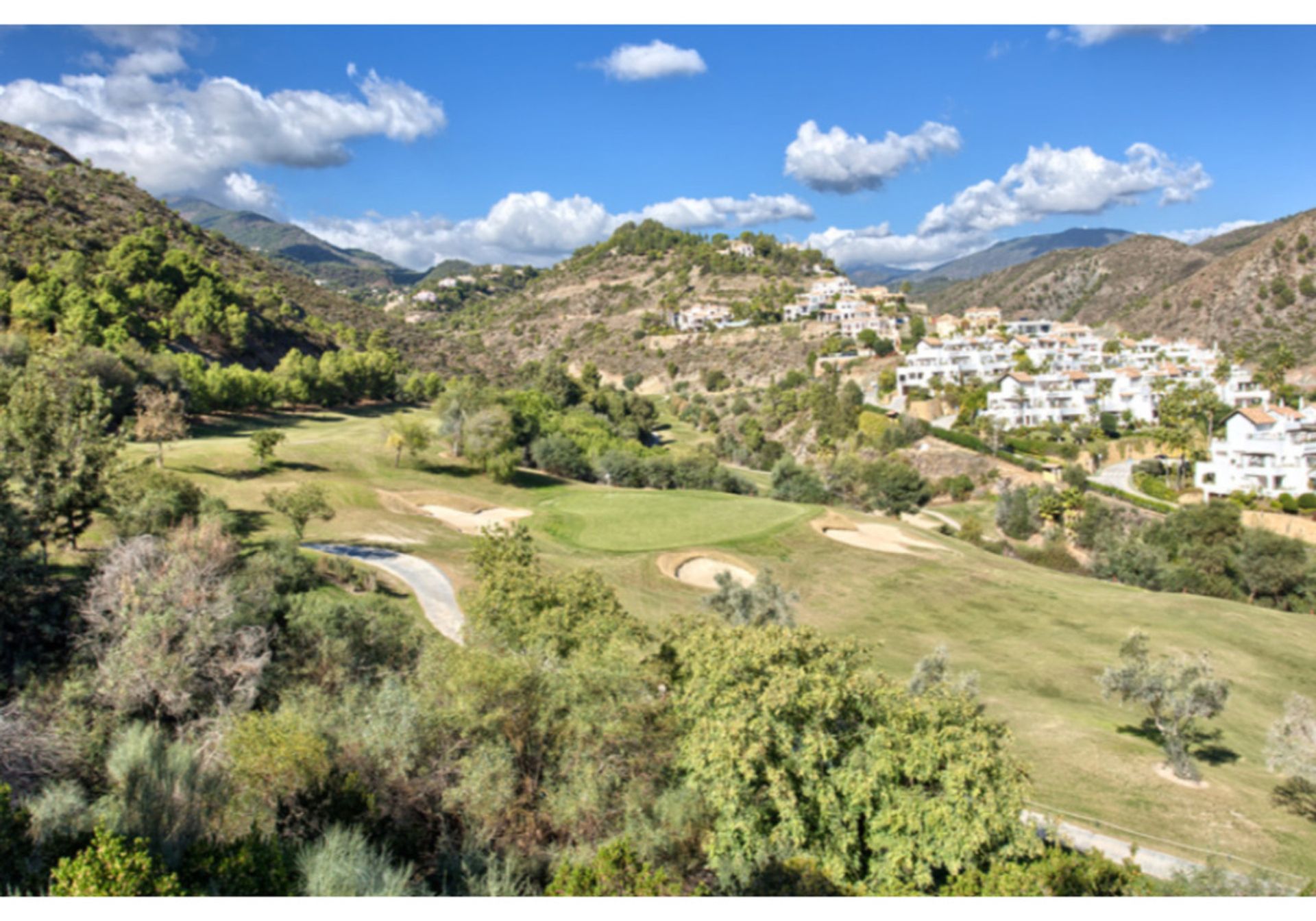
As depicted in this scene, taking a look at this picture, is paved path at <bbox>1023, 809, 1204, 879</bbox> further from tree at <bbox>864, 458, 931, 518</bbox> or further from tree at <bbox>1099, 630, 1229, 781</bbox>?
tree at <bbox>864, 458, 931, 518</bbox>

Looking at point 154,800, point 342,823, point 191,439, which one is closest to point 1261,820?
point 342,823

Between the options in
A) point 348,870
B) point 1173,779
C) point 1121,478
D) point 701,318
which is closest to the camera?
point 348,870

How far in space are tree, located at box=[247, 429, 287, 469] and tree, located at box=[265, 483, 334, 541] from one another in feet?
29.6

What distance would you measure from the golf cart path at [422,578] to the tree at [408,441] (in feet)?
59.4

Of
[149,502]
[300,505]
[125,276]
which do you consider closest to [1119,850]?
[149,502]

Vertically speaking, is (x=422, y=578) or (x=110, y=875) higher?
(x=110, y=875)

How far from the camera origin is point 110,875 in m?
8.20

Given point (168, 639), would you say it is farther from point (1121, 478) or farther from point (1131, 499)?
point (1121, 478)

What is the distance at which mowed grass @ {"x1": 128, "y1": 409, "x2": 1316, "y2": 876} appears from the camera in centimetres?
2055

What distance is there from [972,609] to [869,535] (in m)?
12.1

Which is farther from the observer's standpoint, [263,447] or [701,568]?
[263,447]

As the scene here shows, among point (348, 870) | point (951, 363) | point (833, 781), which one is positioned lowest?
point (833, 781)

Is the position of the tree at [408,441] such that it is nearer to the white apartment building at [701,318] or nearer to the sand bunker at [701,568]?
the sand bunker at [701,568]

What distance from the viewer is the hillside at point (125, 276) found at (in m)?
61.6
